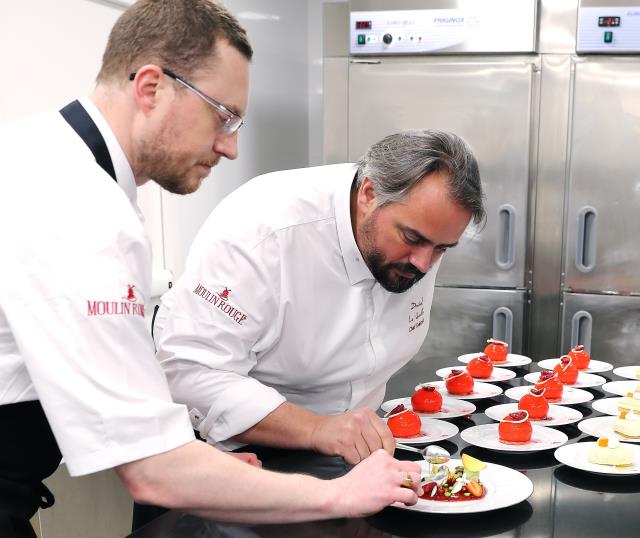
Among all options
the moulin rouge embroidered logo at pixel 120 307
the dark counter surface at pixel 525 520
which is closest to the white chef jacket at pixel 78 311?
the moulin rouge embroidered logo at pixel 120 307

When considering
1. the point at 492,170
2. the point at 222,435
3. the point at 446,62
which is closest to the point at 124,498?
the point at 222,435

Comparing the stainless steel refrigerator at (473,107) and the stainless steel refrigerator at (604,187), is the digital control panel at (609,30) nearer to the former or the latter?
the stainless steel refrigerator at (604,187)

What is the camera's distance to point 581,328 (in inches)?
133

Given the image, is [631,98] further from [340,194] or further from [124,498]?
[124,498]

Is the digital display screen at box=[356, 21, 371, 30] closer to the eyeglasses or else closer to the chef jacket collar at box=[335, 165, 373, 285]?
the chef jacket collar at box=[335, 165, 373, 285]

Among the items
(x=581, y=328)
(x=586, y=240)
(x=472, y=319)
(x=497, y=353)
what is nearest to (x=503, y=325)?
(x=472, y=319)

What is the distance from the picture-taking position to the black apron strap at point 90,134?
105cm

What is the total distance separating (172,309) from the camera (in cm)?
160

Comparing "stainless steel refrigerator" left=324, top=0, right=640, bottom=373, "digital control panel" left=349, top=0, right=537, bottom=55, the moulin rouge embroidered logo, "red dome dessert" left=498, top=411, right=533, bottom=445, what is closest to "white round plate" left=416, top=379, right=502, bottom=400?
"red dome dessert" left=498, top=411, right=533, bottom=445

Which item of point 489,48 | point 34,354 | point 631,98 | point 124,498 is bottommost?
point 124,498

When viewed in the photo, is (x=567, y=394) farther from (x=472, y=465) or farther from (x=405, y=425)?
(x=472, y=465)

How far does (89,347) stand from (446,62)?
8.96 ft

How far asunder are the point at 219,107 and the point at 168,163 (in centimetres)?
11

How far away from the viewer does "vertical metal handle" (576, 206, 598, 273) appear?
3289 millimetres
